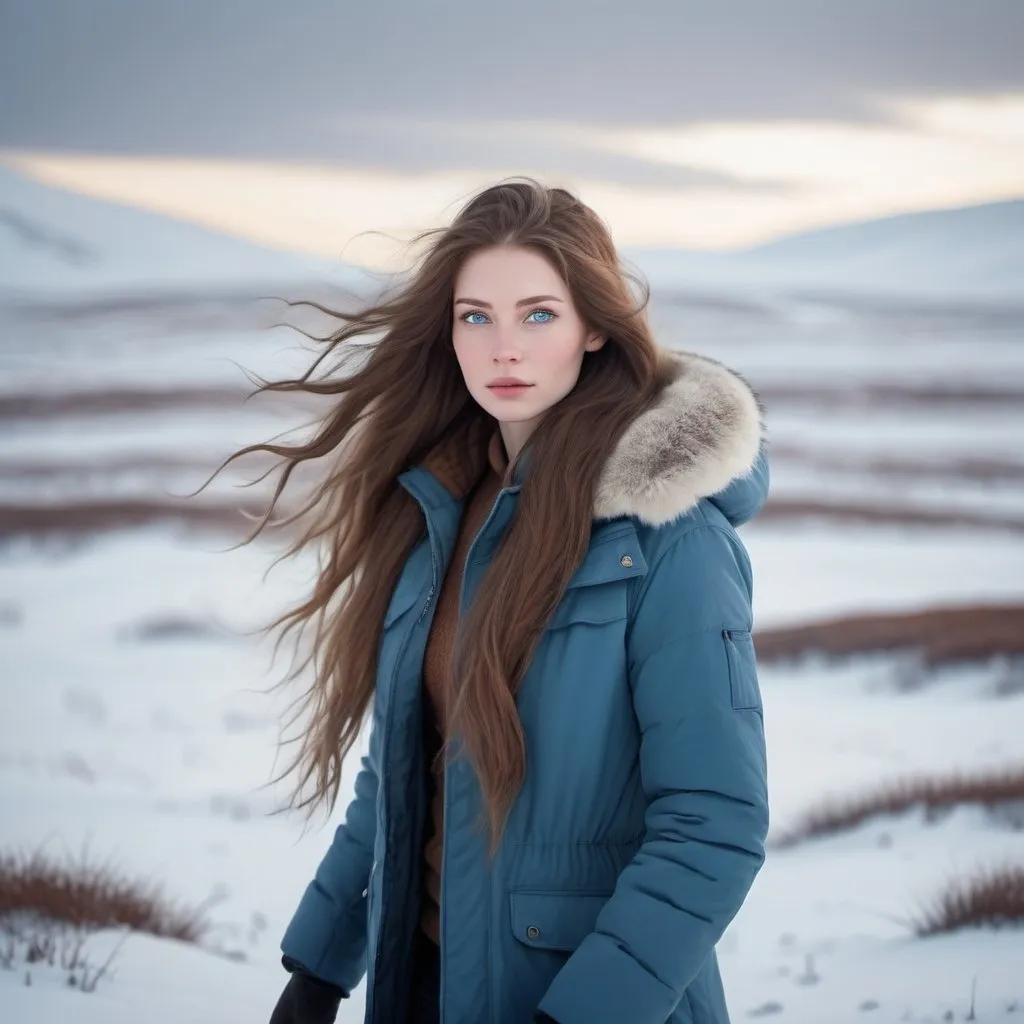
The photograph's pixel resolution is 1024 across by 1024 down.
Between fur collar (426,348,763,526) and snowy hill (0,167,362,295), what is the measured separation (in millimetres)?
10548

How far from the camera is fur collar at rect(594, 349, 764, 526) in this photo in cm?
148

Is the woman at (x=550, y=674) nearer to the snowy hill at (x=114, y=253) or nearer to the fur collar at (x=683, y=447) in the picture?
the fur collar at (x=683, y=447)

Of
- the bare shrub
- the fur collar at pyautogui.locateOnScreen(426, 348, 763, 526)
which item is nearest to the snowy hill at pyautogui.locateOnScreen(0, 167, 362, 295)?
the bare shrub

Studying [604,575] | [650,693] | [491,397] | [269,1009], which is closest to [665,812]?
[650,693]

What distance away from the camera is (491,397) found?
5.65ft

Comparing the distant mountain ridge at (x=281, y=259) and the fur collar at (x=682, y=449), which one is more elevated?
Answer: the distant mountain ridge at (x=281, y=259)

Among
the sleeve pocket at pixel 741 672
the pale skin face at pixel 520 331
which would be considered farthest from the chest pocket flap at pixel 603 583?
the pale skin face at pixel 520 331

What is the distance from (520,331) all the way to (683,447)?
1.14 feet

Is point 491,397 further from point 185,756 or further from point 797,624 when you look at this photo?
point 797,624

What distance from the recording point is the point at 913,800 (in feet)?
14.0

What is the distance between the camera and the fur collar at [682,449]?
1.48m

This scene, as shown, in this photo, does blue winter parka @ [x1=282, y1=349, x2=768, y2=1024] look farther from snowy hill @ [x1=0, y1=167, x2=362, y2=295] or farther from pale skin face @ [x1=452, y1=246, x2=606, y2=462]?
snowy hill @ [x1=0, y1=167, x2=362, y2=295]

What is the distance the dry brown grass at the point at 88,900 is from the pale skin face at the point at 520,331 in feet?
7.37

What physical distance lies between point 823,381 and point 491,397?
9.95 m
